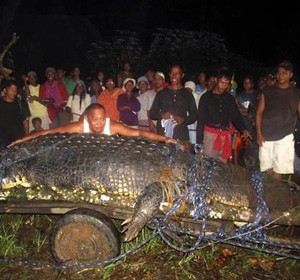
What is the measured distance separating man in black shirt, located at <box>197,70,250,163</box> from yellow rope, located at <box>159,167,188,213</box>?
1576 mm

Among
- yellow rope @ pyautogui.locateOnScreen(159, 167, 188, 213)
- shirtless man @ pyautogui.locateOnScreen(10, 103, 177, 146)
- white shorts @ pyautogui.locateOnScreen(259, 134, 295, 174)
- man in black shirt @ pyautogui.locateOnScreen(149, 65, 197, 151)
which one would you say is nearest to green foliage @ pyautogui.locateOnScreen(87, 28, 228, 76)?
man in black shirt @ pyautogui.locateOnScreen(149, 65, 197, 151)

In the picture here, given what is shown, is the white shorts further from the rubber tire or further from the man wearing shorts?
the rubber tire

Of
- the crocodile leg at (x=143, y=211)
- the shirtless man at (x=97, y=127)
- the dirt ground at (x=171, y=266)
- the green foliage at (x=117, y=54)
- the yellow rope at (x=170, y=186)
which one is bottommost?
the dirt ground at (x=171, y=266)

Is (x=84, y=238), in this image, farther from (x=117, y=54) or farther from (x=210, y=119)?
(x=117, y=54)

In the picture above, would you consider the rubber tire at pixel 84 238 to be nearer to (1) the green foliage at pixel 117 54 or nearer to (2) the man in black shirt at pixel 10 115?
(2) the man in black shirt at pixel 10 115

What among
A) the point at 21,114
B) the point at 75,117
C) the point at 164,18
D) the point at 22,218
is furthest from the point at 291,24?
the point at 22,218

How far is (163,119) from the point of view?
5383mm

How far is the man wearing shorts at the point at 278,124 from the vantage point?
4.89 metres

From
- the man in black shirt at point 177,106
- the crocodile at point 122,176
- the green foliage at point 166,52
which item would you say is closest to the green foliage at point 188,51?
the green foliage at point 166,52

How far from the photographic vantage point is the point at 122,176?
393 cm

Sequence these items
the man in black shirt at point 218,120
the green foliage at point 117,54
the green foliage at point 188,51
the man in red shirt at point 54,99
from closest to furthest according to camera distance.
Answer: the man in black shirt at point 218,120, the man in red shirt at point 54,99, the green foliage at point 117,54, the green foliage at point 188,51

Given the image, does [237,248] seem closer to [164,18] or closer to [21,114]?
[21,114]

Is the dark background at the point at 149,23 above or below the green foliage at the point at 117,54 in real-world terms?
above

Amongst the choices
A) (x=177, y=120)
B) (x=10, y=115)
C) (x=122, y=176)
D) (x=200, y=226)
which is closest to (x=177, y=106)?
(x=177, y=120)
